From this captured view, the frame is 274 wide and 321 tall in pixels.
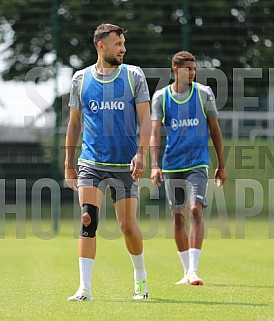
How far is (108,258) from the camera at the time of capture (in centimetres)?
1320

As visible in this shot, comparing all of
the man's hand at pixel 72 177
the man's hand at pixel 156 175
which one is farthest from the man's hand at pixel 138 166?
the man's hand at pixel 156 175

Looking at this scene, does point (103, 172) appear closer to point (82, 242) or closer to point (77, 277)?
point (82, 242)

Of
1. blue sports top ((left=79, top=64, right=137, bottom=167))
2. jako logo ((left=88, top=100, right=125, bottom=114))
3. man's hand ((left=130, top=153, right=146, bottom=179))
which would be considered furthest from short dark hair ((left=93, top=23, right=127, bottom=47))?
man's hand ((left=130, top=153, right=146, bottom=179))

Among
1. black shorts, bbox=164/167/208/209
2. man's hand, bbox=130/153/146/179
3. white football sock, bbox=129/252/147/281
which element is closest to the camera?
man's hand, bbox=130/153/146/179

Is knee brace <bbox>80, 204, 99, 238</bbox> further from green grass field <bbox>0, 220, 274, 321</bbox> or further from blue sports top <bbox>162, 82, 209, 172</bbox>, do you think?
blue sports top <bbox>162, 82, 209, 172</bbox>

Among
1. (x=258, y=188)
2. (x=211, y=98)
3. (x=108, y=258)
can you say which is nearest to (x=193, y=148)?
(x=211, y=98)

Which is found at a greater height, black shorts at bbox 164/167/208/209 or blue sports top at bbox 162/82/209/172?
blue sports top at bbox 162/82/209/172

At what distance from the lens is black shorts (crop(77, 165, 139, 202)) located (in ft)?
27.2

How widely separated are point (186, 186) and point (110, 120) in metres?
2.20

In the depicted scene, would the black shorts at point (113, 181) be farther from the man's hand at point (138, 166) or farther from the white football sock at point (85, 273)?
the white football sock at point (85, 273)

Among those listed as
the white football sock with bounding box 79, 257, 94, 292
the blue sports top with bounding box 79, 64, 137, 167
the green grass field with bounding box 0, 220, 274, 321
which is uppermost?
the blue sports top with bounding box 79, 64, 137, 167

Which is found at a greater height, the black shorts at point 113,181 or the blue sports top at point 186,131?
the blue sports top at point 186,131

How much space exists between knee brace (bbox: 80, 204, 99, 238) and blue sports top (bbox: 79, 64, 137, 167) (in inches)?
14.7

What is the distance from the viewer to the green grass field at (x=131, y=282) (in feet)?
24.2
